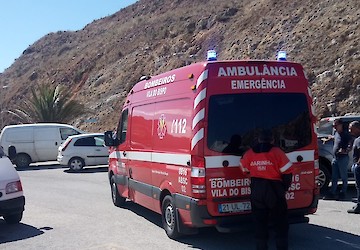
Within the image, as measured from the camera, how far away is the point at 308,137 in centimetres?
771

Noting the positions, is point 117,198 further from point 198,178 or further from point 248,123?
point 248,123

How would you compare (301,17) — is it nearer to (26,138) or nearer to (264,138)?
(26,138)

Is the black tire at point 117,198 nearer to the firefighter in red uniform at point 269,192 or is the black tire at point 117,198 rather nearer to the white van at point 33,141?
the firefighter in red uniform at point 269,192

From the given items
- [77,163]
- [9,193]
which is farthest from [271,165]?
[77,163]

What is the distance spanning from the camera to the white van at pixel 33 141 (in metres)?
24.1

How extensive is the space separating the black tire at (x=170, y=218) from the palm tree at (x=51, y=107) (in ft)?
96.4

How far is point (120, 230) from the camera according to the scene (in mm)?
9172

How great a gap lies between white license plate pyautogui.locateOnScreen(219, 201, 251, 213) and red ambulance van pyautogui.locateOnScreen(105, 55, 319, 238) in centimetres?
1

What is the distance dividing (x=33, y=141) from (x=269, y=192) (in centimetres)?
1910

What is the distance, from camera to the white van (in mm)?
24062

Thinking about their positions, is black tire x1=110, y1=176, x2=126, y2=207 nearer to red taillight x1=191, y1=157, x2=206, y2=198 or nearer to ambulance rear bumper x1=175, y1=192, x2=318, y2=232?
ambulance rear bumper x1=175, y1=192, x2=318, y2=232

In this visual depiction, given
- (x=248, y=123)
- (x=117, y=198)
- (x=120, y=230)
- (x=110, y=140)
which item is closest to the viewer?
(x=248, y=123)

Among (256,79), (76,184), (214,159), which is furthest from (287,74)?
(76,184)

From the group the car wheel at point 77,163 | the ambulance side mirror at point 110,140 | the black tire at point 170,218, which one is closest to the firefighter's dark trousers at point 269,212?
the black tire at point 170,218
